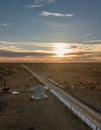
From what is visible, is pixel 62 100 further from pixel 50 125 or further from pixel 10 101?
pixel 50 125

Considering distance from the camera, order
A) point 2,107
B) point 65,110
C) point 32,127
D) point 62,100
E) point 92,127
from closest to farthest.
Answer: point 92,127 < point 32,127 < point 65,110 < point 2,107 < point 62,100

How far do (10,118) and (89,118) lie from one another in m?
7.10

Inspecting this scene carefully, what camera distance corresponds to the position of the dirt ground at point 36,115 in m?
20.2

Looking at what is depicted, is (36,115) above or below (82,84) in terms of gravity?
below

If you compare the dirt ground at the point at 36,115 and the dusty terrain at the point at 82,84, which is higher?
the dusty terrain at the point at 82,84

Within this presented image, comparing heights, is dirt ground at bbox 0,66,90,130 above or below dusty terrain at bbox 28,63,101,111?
below

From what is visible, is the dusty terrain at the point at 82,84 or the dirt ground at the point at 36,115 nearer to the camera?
the dirt ground at the point at 36,115

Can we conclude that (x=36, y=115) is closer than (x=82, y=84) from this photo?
Answer: Yes

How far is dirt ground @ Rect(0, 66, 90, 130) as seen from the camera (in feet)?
66.1

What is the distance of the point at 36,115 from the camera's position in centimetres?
2344

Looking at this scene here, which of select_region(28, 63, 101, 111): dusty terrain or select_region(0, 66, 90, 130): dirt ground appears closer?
select_region(0, 66, 90, 130): dirt ground

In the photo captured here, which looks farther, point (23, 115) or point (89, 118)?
point (23, 115)

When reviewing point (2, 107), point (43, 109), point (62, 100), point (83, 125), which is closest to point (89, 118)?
point (83, 125)

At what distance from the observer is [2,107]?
26.7m
